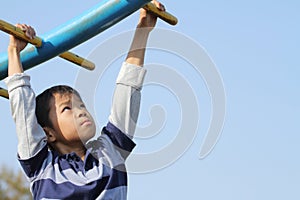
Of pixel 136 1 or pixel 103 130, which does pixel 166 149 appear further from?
pixel 136 1

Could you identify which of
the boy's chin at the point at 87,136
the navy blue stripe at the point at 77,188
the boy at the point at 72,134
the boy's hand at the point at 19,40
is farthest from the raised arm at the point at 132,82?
the boy's hand at the point at 19,40

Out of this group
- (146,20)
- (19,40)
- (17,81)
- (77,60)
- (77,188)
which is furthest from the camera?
(77,60)

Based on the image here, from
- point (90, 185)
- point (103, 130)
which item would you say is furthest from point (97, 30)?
point (90, 185)

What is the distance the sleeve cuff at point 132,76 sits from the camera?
3049mm

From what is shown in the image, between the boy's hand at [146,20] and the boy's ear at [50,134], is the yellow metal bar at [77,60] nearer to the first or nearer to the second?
the boy's hand at [146,20]

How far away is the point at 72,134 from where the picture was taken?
2953mm

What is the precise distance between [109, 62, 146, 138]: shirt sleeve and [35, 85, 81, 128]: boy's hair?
186mm

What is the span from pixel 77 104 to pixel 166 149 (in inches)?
17.6

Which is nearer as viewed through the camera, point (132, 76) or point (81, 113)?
point (81, 113)

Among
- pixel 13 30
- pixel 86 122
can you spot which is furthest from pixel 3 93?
pixel 86 122

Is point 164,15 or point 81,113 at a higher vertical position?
point 164,15

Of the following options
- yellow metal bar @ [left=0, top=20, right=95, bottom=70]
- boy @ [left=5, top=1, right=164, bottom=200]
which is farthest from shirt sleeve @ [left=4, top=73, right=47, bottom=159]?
yellow metal bar @ [left=0, top=20, right=95, bottom=70]

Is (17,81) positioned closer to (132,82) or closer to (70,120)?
(70,120)

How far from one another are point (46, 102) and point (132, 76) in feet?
1.31
